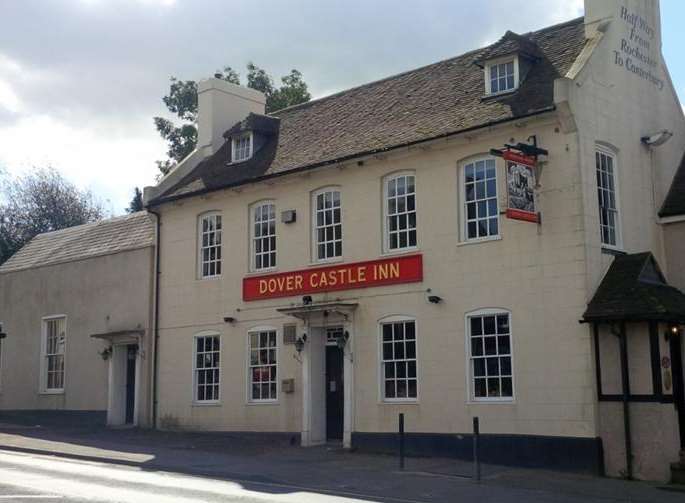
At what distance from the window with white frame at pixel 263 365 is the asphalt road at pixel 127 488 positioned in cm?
592

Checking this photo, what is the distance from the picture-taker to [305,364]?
21.1 meters

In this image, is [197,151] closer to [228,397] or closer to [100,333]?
[100,333]

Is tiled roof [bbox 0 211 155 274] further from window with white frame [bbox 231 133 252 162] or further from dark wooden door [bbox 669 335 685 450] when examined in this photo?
dark wooden door [bbox 669 335 685 450]

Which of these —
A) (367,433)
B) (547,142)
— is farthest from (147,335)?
(547,142)

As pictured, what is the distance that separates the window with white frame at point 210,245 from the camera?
2417cm

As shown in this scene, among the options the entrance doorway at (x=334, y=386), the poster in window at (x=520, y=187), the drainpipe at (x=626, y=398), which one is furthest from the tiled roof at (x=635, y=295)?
the entrance doorway at (x=334, y=386)

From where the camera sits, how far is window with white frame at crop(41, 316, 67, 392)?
28719mm

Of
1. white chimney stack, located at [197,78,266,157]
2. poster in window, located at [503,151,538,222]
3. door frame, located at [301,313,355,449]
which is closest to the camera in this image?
poster in window, located at [503,151,538,222]

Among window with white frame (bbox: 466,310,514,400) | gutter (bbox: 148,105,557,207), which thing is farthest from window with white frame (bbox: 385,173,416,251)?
window with white frame (bbox: 466,310,514,400)

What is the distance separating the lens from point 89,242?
29.6 meters

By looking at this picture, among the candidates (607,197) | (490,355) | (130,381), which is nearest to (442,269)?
(490,355)

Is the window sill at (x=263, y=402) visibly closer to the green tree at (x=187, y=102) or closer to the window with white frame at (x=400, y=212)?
the window with white frame at (x=400, y=212)

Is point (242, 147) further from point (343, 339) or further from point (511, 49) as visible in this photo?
point (511, 49)

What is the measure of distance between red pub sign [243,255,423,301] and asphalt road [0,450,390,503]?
6478mm
